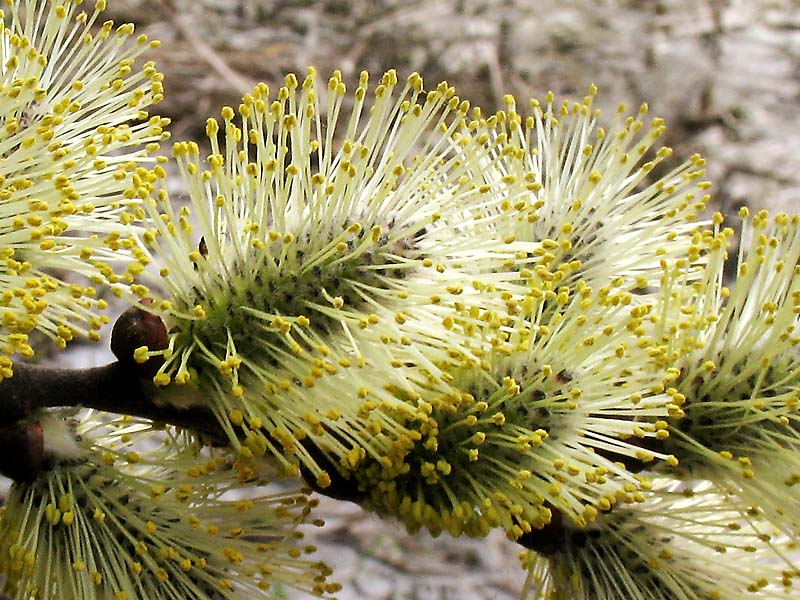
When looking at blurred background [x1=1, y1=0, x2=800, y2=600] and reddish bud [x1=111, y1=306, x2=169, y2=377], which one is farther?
blurred background [x1=1, y1=0, x2=800, y2=600]

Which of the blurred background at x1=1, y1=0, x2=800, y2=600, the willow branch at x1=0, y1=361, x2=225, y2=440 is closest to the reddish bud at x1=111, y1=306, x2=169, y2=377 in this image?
the willow branch at x1=0, y1=361, x2=225, y2=440

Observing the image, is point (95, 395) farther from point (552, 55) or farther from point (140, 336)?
point (552, 55)

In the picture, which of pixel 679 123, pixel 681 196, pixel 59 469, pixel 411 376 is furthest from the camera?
pixel 679 123

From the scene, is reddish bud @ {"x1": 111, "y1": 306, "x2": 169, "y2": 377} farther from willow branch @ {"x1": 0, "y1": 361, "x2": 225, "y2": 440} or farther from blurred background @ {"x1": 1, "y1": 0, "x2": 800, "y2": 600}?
blurred background @ {"x1": 1, "y1": 0, "x2": 800, "y2": 600}

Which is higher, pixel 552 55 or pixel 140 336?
pixel 140 336

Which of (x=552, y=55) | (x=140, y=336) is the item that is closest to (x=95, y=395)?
(x=140, y=336)

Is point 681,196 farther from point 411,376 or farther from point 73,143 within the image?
point 73,143

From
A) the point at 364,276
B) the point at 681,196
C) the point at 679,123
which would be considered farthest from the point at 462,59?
the point at 364,276

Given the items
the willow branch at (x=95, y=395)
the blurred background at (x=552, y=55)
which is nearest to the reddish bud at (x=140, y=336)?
the willow branch at (x=95, y=395)
